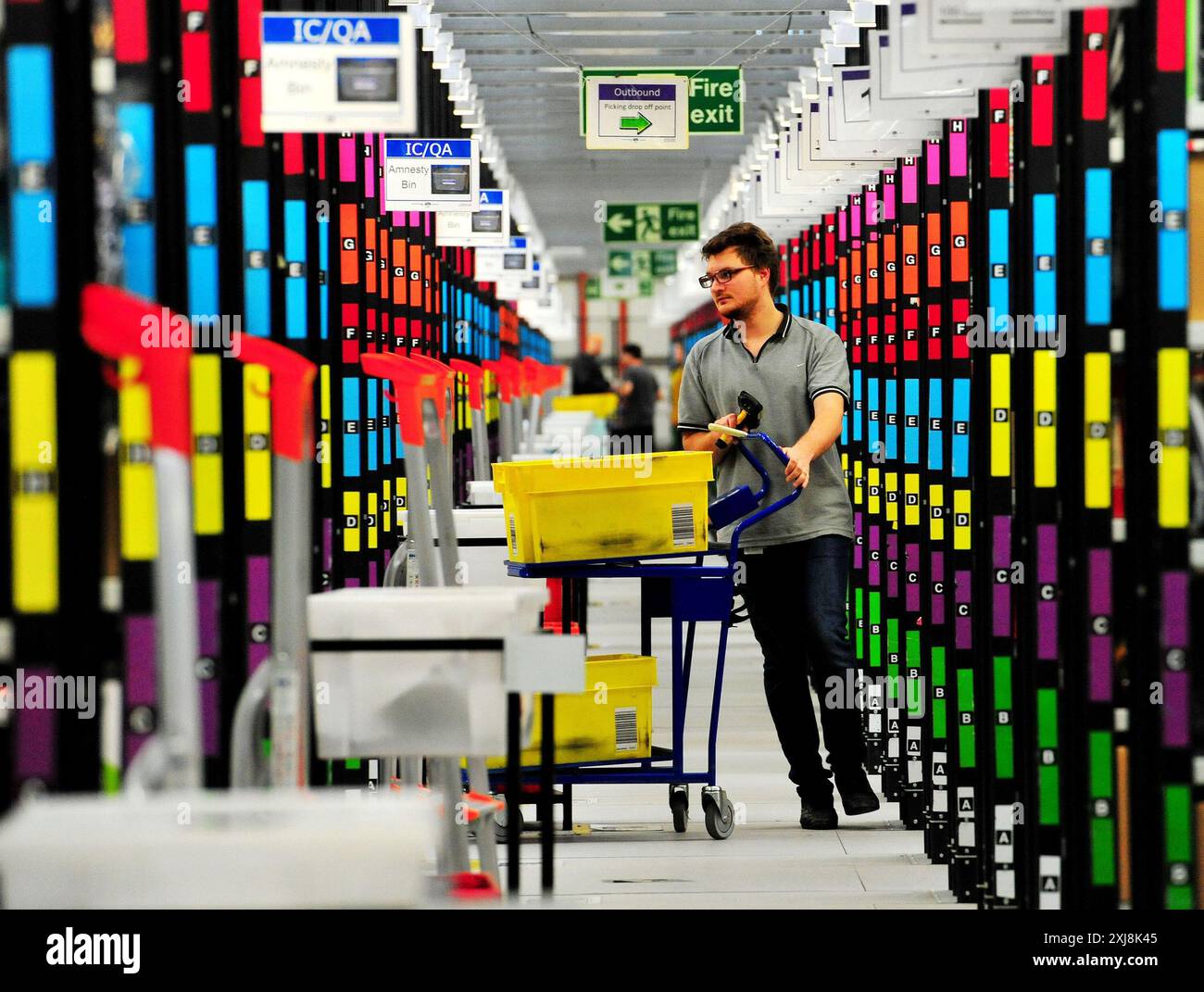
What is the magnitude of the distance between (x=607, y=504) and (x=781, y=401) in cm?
105

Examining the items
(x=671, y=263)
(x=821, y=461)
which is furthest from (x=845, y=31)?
(x=671, y=263)

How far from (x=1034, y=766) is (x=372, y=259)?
4705 millimetres

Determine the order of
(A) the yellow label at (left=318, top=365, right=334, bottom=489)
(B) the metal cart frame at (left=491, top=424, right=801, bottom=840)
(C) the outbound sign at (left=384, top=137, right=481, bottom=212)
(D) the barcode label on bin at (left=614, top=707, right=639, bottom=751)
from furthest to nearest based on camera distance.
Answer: (C) the outbound sign at (left=384, top=137, right=481, bottom=212), (D) the barcode label on bin at (left=614, top=707, right=639, bottom=751), (B) the metal cart frame at (left=491, top=424, right=801, bottom=840), (A) the yellow label at (left=318, top=365, right=334, bottom=489)

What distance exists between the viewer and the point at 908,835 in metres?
6.72

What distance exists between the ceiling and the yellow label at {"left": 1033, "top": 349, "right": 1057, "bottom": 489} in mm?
9226

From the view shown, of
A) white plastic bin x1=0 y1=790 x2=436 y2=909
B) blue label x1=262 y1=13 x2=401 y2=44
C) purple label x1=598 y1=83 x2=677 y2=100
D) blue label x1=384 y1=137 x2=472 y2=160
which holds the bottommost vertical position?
white plastic bin x1=0 y1=790 x2=436 y2=909

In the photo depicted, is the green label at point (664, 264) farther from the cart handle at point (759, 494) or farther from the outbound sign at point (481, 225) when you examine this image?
the cart handle at point (759, 494)

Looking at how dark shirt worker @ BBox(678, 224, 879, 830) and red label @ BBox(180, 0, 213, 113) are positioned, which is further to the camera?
dark shirt worker @ BBox(678, 224, 879, 830)

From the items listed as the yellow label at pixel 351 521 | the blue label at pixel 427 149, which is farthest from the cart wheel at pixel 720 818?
the blue label at pixel 427 149

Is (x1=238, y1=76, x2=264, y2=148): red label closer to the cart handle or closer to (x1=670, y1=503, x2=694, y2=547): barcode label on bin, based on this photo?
(x1=670, y1=503, x2=694, y2=547): barcode label on bin

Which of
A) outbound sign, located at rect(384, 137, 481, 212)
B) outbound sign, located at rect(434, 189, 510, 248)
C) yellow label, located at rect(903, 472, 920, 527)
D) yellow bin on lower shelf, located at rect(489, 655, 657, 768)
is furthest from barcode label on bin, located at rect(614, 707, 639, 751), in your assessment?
outbound sign, located at rect(434, 189, 510, 248)

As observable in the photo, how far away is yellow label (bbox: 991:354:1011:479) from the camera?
4961 millimetres

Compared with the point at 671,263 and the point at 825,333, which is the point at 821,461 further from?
the point at 671,263

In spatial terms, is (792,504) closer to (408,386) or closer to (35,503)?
(408,386)
